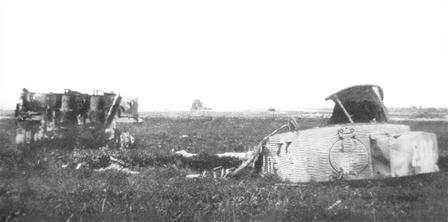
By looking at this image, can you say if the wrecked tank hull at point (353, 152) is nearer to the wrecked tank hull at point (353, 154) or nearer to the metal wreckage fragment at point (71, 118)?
the wrecked tank hull at point (353, 154)

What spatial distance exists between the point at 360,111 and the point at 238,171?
3.49m

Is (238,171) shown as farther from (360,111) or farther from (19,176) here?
(19,176)

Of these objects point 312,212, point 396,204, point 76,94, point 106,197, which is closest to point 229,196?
point 312,212

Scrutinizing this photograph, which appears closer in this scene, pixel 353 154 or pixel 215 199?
pixel 215 199

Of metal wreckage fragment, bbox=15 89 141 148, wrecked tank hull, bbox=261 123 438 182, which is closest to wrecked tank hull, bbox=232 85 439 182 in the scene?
wrecked tank hull, bbox=261 123 438 182

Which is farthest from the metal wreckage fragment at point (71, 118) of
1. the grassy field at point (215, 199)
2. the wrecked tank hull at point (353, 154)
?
the wrecked tank hull at point (353, 154)

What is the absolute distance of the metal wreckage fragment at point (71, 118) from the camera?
1538cm

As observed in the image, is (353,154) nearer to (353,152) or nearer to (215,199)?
(353,152)

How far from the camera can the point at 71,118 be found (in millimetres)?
16203

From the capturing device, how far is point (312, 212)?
6.38m

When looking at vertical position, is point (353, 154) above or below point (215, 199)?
above

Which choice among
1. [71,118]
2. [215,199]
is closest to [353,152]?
[215,199]

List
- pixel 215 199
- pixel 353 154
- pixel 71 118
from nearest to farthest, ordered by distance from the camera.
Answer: pixel 215 199 < pixel 353 154 < pixel 71 118

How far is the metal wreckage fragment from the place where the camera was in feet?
50.5
